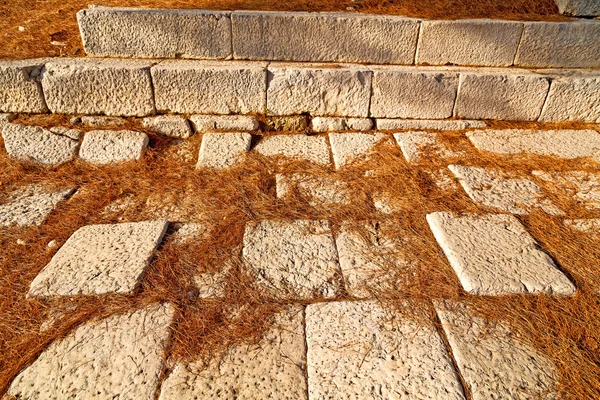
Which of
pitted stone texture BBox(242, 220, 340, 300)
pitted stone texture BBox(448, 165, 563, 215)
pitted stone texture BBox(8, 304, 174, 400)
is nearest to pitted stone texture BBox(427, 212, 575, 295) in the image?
pitted stone texture BBox(448, 165, 563, 215)

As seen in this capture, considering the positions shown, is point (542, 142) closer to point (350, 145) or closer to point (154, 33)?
point (350, 145)

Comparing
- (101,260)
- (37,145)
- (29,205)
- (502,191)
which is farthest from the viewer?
(37,145)

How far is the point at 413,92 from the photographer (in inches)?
141

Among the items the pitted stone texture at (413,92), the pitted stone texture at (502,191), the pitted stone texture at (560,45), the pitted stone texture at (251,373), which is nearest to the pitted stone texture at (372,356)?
the pitted stone texture at (251,373)

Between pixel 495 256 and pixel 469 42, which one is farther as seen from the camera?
pixel 469 42

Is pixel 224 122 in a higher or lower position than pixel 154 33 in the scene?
lower

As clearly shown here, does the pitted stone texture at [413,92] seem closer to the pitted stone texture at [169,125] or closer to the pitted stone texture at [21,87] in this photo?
the pitted stone texture at [169,125]

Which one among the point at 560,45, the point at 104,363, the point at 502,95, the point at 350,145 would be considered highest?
the point at 560,45

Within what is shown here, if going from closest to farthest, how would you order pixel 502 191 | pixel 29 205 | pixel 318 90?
1. pixel 29 205
2. pixel 502 191
3. pixel 318 90

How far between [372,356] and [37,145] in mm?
3181

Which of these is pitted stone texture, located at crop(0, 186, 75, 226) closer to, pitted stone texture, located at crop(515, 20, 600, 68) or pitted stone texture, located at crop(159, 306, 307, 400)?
A: pitted stone texture, located at crop(159, 306, 307, 400)

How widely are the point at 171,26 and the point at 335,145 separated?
1.76 m

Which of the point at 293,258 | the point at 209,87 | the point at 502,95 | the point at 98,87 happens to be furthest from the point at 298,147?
the point at 502,95

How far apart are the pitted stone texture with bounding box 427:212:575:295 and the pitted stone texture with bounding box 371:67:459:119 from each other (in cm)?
141
